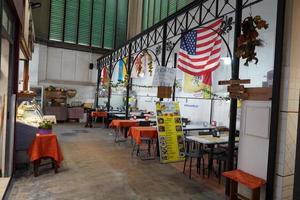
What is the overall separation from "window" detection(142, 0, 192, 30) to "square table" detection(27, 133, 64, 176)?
8406mm

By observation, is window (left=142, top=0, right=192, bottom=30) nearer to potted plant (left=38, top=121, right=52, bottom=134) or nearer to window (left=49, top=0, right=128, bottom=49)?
window (left=49, top=0, right=128, bottom=49)

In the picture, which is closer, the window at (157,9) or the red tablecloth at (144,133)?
the red tablecloth at (144,133)

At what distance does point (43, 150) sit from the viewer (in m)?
4.85

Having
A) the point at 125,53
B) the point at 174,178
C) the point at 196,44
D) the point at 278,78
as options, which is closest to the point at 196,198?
the point at 174,178

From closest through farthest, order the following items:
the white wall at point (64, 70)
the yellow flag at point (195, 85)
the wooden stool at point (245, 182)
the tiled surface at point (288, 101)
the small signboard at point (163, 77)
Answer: the tiled surface at point (288, 101) → the wooden stool at point (245, 182) → the small signboard at point (163, 77) → the yellow flag at point (195, 85) → the white wall at point (64, 70)

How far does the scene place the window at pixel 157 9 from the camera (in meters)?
11.3

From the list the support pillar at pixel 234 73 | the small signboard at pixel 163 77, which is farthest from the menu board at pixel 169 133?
the support pillar at pixel 234 73

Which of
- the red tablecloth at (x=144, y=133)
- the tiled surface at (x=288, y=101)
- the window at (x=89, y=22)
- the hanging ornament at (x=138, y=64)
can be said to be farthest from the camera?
the window at (x=89, y=22)

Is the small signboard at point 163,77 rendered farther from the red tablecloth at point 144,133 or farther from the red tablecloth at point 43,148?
the red tablecloth at point 43,148

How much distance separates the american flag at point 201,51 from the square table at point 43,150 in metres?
3.59

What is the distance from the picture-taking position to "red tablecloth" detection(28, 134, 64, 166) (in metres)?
4.68

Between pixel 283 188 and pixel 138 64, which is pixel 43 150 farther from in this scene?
pixel 138 64

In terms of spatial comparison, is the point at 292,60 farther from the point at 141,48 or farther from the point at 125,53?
the point at 125,53

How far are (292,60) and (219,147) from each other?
11.1 feet
